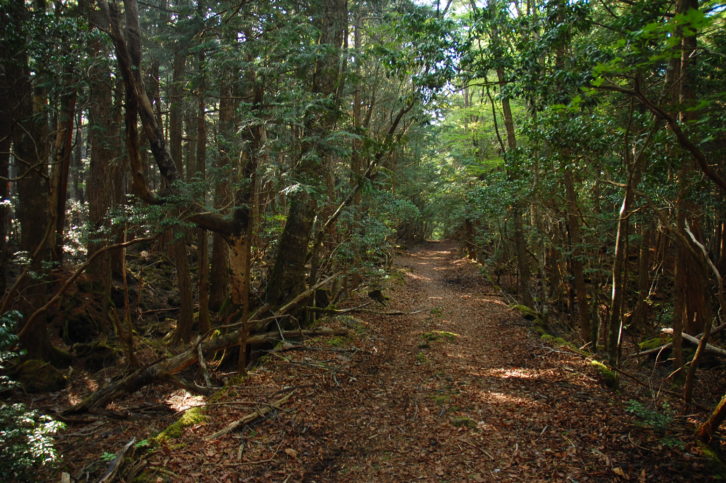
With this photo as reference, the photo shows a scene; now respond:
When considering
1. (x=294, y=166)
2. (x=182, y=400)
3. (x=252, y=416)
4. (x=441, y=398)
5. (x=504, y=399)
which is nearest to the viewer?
(x=252, y=416)

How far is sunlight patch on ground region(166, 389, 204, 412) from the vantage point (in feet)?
23.1

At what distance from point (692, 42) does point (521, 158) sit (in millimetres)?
3910

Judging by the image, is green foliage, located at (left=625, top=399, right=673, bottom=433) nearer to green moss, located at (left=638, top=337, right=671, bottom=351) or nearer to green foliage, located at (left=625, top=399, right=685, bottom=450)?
green foliage, located at (left=625, top=399, right=685, bottom=450)

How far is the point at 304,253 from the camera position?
8.89 metres

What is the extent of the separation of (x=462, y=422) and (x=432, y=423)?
1.27 ft

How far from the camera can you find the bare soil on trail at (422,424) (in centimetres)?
405

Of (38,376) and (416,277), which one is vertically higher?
(38,376)

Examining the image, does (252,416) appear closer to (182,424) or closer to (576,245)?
(182,424)

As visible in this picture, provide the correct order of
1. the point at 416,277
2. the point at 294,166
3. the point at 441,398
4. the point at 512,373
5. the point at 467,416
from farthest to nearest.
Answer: the point at 416,277, the point at 294,166, the point at 512,373, the point at 441,398, the point at 467,416

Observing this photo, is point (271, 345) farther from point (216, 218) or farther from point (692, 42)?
point (692, 42)

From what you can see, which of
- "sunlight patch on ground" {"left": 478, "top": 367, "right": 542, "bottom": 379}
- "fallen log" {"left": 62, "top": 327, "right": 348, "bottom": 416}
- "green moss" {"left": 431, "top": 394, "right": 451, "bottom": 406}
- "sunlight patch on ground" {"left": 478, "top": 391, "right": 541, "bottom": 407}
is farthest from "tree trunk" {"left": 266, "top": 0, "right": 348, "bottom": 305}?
"sunlight patch on ground" {"left": 478, "top": 391, "right": 541, "bottom": 407}

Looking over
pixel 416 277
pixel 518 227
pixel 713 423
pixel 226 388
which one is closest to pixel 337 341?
pixel 226 388

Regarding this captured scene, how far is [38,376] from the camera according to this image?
816 centimetres

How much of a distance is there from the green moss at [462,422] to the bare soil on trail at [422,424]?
20 mm
